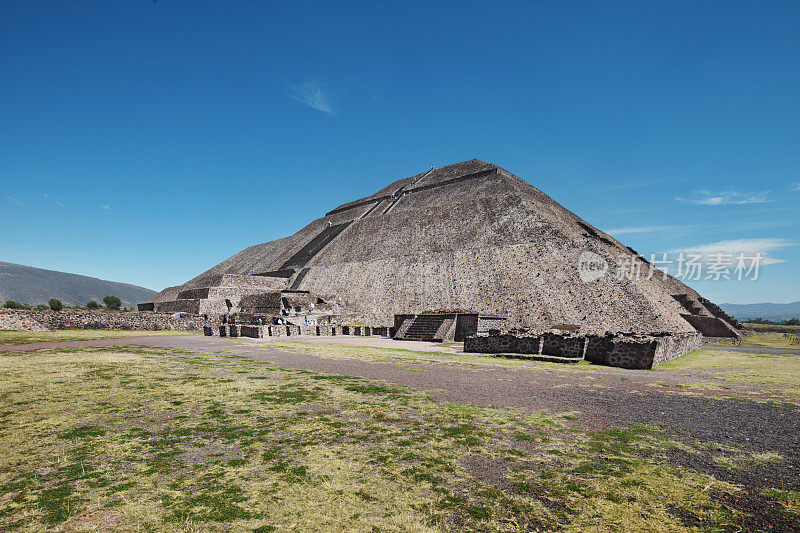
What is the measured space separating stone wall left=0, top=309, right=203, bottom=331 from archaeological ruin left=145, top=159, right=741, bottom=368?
2613 mm

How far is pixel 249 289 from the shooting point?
3922cm

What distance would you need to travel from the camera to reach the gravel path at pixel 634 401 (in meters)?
4.14

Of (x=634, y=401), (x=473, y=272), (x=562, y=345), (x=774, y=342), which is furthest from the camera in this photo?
(x=473, y=272)

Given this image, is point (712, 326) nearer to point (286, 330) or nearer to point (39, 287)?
point (286, 330)

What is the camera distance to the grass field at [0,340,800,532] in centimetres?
252

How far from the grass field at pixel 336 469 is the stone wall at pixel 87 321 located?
2424 centimetres

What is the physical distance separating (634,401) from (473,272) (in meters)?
25.1

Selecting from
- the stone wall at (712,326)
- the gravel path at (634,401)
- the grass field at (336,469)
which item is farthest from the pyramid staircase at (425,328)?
the stone wall at (712,326)

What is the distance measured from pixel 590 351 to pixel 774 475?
950cm

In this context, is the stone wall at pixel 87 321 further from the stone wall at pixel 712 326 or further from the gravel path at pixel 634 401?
the stone wall at pixel 712 326

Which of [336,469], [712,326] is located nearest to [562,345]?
[336,469]

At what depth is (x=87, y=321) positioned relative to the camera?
1003 inches

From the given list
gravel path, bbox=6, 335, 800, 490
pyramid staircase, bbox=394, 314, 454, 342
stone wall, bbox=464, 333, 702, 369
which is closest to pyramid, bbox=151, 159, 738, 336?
pyramid staircase, bbox=394, 314, 454, 342

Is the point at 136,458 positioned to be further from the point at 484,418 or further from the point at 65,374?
the point at 65,374
